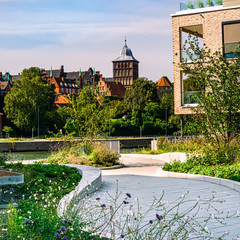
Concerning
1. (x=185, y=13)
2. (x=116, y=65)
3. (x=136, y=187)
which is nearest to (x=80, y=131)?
(x=136, y=187)

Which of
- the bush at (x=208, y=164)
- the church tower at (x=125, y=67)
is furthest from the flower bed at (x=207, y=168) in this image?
the church tower at (x=125, y=67)

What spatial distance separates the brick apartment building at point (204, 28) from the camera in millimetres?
25339

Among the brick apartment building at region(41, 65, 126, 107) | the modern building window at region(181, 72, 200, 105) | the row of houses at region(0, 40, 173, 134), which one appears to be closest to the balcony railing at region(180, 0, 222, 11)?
the modern building window at region(181, 72, 200, 105)

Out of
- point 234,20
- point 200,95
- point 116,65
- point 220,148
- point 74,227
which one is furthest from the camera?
point 116,65

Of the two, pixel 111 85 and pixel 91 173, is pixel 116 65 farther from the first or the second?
pixel 91 173

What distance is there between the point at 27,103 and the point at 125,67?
119063 millimetres

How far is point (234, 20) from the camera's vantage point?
2511 centimetres

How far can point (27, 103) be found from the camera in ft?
240

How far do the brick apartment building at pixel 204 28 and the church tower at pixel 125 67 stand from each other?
160 meters

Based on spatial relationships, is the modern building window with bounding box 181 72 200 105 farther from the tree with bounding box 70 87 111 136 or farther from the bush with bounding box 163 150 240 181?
the bush with bounding box 163 150 240 181

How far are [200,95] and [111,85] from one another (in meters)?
149

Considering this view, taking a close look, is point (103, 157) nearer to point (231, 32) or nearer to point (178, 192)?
point (178, 192)

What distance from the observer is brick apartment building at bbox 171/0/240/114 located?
2534cm

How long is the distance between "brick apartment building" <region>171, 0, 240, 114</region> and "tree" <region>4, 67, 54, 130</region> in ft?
158
